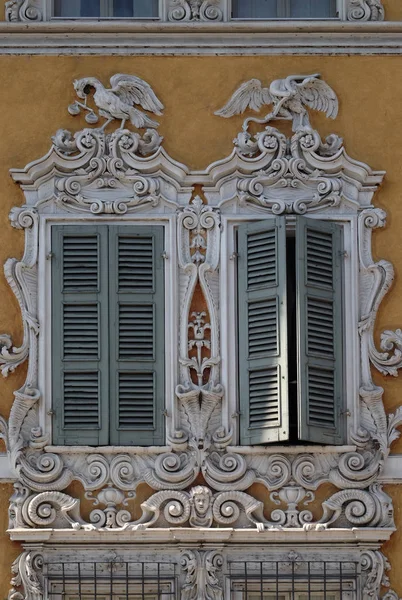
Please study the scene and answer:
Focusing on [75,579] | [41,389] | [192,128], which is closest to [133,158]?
[192,128]

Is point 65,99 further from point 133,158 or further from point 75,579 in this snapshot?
point 75,579

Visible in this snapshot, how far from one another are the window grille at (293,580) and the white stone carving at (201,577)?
138mm

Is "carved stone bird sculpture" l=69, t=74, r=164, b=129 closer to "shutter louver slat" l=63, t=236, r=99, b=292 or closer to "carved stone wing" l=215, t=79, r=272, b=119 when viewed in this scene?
"carved stone wing" l=215, t=79, r=272, b=119

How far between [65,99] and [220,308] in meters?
2.29

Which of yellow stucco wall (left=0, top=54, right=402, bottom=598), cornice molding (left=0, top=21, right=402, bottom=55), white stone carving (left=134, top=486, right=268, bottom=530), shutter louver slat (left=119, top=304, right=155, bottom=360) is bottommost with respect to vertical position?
white stone carving (left=134, top=486, right=268, bottom=530)

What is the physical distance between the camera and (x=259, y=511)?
73.4 ft

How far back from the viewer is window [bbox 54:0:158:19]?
23516mm

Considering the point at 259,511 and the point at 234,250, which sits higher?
the point at 234,250

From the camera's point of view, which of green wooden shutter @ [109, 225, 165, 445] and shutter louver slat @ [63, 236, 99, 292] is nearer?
green wooden shutter @ [109, 225, 165, 445]

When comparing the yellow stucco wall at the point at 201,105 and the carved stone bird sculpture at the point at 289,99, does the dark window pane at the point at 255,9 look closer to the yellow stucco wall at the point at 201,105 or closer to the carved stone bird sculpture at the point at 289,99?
the yellow stucco wall at the point at 201,105

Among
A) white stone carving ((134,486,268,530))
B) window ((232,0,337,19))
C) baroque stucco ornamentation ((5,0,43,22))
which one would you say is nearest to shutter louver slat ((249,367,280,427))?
white stone carving ((134,486,268,530))

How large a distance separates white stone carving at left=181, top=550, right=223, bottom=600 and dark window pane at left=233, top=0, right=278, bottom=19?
4.80 meters

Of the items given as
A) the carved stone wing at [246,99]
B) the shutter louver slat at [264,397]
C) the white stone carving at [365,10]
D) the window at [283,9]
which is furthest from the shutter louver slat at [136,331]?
the white stone carving at [365,10]

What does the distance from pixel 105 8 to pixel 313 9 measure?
1.83 m
